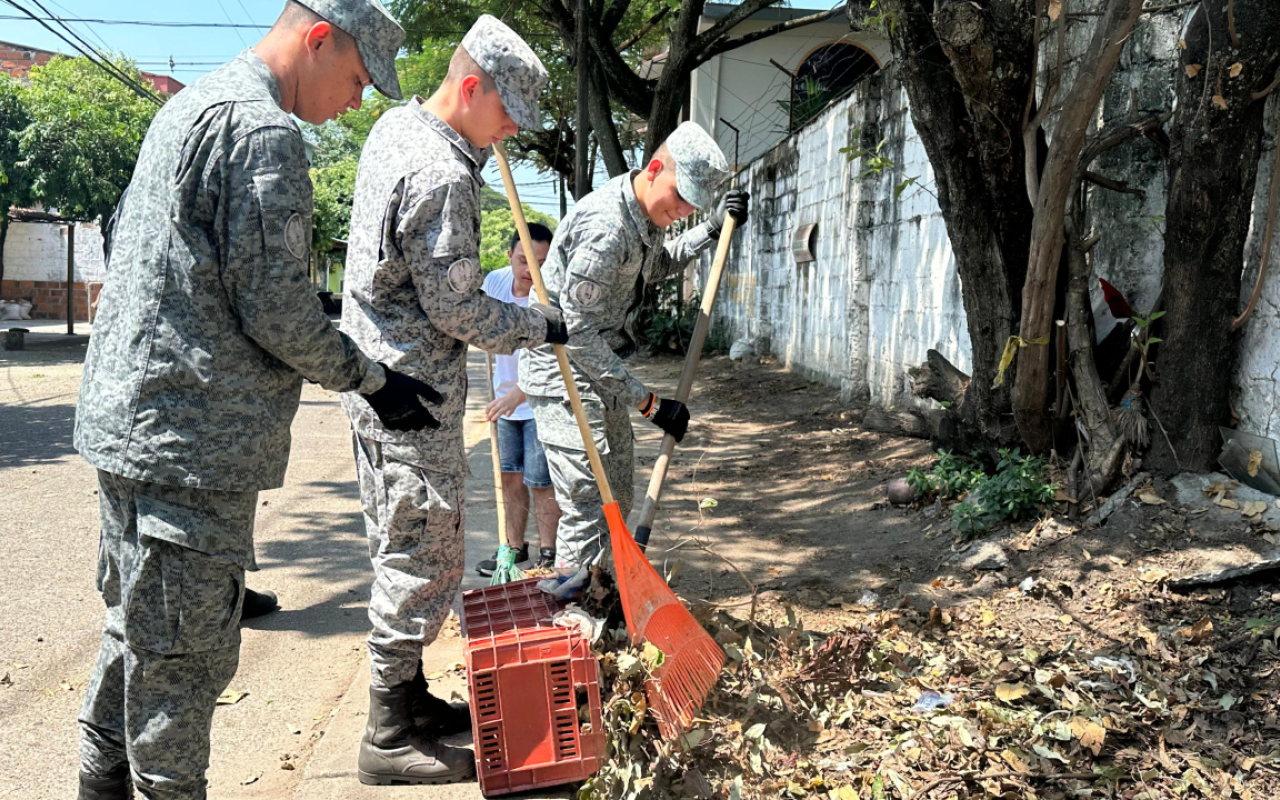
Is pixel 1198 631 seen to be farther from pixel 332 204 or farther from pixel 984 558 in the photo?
pixel 332 204

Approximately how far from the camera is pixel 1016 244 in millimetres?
4859

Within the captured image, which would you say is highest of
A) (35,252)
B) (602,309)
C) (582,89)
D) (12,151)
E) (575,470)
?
(582,89)

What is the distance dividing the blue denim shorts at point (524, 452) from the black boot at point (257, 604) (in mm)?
1215

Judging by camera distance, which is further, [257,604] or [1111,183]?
[1111,183]

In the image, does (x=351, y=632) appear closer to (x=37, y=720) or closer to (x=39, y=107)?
(x=37, y=720)

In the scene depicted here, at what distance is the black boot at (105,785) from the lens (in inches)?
92.0

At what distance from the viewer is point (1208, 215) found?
404cm

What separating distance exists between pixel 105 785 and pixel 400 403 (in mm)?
1137

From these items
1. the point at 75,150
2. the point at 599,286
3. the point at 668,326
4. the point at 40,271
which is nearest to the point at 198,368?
the point at 599,286

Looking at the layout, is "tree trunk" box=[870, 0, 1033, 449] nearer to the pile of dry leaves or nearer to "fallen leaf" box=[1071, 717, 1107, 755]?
the pile of dry leaves

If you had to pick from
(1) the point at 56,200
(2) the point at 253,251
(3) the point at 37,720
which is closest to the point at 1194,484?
(2) the point at 253,251

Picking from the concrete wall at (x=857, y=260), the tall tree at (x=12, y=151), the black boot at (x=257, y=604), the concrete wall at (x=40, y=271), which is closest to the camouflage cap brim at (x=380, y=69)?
the black boot at (x=257, y=604)

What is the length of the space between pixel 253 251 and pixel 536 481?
2663mm

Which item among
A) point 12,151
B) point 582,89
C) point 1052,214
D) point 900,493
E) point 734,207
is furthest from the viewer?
point 12,151
